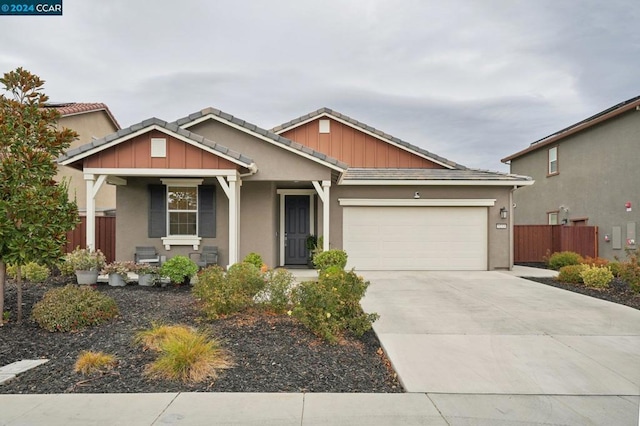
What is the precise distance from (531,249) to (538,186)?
18.5 ft

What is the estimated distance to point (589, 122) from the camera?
16.3 metres

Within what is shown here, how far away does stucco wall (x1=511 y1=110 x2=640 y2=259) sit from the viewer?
14.8 metres

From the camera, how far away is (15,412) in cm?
362

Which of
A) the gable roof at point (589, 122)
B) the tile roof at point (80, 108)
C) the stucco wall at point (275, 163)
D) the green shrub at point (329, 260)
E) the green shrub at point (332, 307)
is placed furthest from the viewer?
the tile roof at point (80, 108)

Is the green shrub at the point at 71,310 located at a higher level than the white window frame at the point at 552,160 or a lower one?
lower

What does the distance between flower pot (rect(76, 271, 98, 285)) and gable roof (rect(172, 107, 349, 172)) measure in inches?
190

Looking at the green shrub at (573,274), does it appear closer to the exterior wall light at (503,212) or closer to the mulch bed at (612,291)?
the mulch bed at (612,291)

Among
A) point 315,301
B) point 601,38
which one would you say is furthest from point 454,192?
point 315,301

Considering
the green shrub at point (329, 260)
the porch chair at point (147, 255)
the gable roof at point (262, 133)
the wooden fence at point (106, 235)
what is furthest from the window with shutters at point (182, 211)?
the green shrub at point (329, 260)

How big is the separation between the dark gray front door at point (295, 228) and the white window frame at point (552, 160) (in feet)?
41.7

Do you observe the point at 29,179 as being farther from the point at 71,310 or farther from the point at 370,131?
the point at 370,131

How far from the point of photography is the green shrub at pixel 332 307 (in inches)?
217

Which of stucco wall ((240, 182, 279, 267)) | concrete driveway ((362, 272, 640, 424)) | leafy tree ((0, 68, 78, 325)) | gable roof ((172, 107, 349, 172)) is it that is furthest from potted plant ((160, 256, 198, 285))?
gable roof ((172, 107, 349, 172))

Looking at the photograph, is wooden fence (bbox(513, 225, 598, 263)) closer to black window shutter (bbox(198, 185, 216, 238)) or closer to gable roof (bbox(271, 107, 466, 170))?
gable roof (bbox(271, 107, 466, 170))
